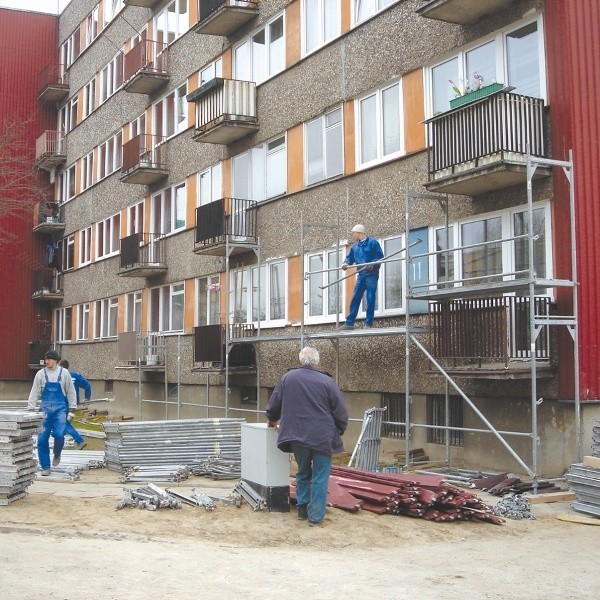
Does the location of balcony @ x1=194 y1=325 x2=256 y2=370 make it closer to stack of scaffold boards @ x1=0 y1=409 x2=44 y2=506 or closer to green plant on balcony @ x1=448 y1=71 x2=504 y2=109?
green plant on balcony @ x1=448 y1=71 x2=504 y2=109

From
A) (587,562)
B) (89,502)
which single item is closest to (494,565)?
(587,562)

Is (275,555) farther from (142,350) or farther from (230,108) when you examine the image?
(142,350)

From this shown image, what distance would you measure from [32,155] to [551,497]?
116 ft

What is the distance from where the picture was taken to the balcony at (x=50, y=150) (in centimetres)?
4028

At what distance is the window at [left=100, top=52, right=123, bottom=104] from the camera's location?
3419 cm

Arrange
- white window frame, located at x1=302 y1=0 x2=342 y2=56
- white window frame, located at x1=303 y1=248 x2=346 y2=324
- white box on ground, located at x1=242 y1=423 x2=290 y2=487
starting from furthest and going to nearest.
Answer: white window frame, located at x1=302 y1=0 x2=342 y2=56 < white window frame, located at x1=303 y1=248 x2=346 y2=324 < white box on ground, located at x1=242 y1=423 x2=290 y2=487

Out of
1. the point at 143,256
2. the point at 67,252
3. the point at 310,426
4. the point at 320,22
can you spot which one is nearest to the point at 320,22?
the point at 320,22

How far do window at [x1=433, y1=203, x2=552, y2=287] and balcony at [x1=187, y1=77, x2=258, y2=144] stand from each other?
8185 millimetres

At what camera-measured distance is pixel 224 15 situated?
76.5 ft

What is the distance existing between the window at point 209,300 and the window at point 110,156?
381 inches

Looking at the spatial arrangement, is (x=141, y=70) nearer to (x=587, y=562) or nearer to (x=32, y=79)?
(x=32, y=79)

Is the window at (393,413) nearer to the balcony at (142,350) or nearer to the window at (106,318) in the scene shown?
the balcony at (142,350)

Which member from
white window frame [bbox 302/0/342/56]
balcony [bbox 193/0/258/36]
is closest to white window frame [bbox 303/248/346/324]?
white window frame [bbox 302/0/342/56]

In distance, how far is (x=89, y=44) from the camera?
3819 centimetres
